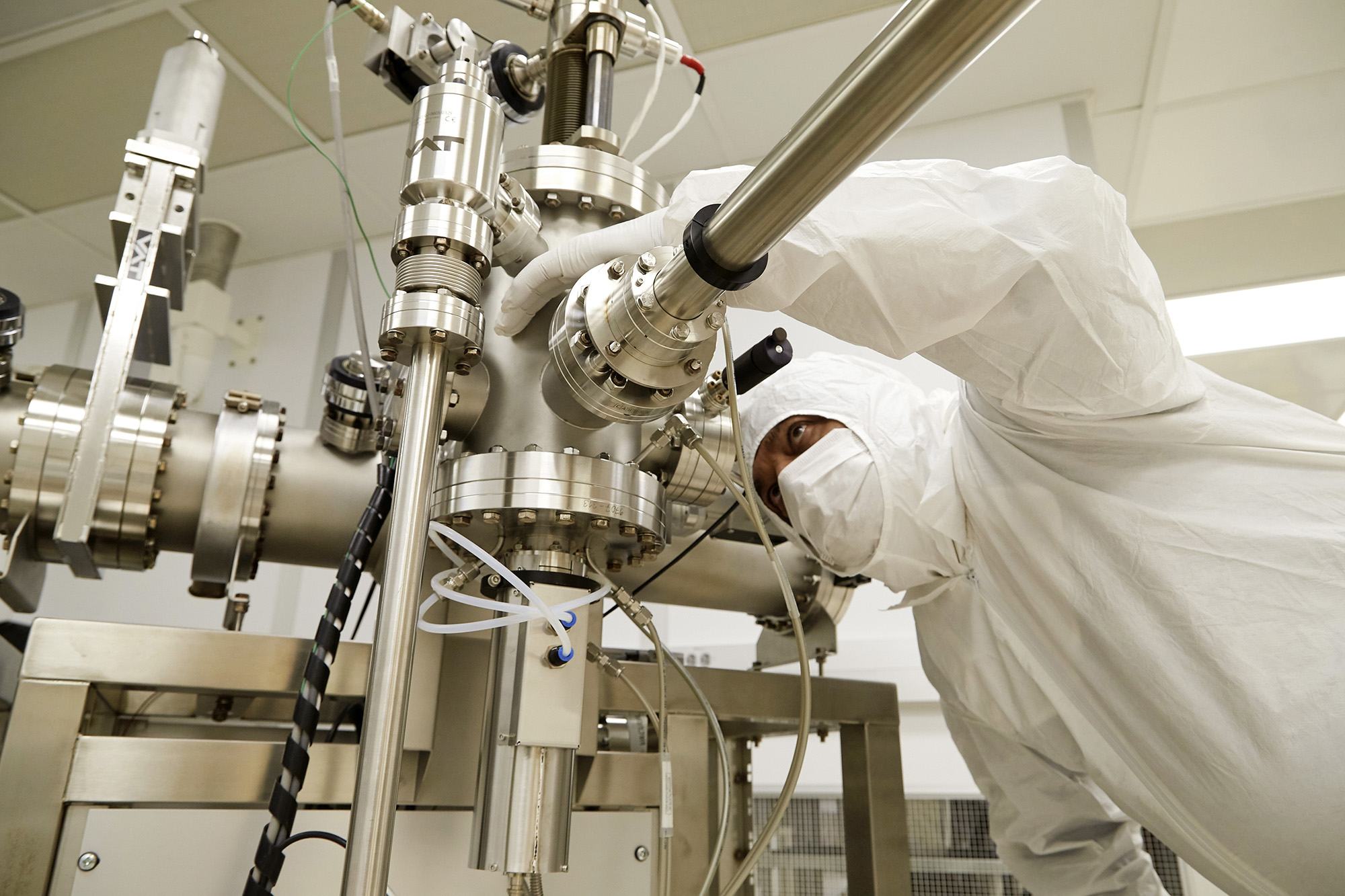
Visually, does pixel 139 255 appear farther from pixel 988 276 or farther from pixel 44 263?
pixel 44 263

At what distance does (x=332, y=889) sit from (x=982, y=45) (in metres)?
0.60

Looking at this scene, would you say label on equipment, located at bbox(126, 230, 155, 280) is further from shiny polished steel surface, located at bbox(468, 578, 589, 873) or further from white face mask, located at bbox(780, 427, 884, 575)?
white face mask, located at bbox(780, 427, 884, 575)

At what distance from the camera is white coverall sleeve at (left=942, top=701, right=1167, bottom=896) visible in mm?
926

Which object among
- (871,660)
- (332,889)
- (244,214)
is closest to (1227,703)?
(332,889)

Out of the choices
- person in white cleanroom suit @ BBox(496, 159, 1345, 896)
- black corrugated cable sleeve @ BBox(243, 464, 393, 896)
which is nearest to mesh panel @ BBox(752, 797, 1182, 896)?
person in white cleanroom suit @ BBox(496, 159, 1345, 896)

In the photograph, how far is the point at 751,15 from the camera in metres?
1.55

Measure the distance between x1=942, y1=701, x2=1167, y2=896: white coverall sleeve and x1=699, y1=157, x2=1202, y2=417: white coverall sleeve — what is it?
501 mm

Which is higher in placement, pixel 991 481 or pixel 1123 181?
pixel 1123 181

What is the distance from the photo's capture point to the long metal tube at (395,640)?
1.33ft

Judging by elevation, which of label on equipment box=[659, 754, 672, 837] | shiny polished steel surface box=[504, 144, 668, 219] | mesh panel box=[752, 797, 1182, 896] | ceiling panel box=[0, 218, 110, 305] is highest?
ceiling panel box=[0, 218, 110, 305]

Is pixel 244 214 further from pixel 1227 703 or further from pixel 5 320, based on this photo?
pixel 1227 703

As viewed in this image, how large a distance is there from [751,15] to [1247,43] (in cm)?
97

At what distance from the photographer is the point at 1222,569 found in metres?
0.67

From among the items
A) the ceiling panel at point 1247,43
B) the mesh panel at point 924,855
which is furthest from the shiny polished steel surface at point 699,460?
the ceiling panel at point 1247,43
